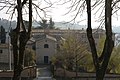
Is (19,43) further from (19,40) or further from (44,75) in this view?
(44,75)

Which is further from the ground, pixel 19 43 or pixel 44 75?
pixel 19 43

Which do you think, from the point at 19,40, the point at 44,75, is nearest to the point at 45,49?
the point at 44,75

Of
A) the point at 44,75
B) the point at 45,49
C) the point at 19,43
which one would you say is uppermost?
the point at 19,43

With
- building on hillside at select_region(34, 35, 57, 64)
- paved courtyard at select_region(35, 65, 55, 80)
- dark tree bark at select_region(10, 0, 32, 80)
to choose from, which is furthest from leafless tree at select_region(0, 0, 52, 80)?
building on hillside at select_region(34, 35, 57, 64)

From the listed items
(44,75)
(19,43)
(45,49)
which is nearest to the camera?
(19,43)

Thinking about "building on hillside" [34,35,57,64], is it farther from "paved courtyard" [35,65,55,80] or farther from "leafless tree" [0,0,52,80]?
"leafless tree" [0,0,52,80]

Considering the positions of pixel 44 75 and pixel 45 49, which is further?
pixel 45 49

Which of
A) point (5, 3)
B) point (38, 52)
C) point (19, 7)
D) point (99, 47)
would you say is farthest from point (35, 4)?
point (38, 52)

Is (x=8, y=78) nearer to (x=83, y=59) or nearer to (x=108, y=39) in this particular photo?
(x=83, y=59)

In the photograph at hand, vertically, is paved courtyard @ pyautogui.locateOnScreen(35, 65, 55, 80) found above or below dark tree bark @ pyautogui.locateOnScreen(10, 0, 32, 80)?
below

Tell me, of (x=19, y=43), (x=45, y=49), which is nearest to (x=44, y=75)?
(x=45, y=49)

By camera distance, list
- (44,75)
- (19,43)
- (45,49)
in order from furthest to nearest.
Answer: (45,49) → (44,75) → (19,43)

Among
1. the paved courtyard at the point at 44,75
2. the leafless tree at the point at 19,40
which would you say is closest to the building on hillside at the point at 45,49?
the paved courtyard at the point at 44,75

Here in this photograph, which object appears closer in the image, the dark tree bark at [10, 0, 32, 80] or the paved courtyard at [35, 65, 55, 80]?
the dark tree bark at [10, 0, 32, 80]
